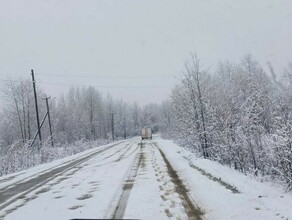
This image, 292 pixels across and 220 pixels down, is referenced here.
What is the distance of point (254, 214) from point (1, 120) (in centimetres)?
7987

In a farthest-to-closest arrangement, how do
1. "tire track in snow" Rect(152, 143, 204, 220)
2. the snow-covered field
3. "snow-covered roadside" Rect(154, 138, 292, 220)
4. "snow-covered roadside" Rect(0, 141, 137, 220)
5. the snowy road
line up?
"snow-covered roadside" Rect(0, 141, 137, 220), the snowy road, the snow-covered field, "tire track in snow" Rect(152, 143, 204, 220), "snow-covered roadside" Rect(154, 138, 292, 220)

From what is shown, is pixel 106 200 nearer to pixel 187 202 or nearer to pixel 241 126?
pixel 187 202

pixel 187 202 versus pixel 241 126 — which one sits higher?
pixel 241 126

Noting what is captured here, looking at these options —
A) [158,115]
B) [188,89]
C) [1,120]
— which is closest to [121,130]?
[158,115]

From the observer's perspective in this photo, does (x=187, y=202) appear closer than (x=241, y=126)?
Yes

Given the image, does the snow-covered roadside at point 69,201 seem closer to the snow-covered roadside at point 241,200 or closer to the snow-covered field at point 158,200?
the snow-covered field at point 158,200

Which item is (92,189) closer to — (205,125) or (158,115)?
(205,125)

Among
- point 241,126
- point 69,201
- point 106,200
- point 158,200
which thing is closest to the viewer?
point 158,200

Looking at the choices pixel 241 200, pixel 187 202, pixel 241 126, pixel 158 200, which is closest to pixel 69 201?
pixel 158 200

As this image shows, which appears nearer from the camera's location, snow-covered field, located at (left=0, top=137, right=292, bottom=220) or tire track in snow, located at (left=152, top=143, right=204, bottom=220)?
tire track in snow, located at (left=152, top=143, right=204, bottom=220)

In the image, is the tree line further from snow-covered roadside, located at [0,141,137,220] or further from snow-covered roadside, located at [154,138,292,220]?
snow-covered roadside, located at [0,141,137,220]

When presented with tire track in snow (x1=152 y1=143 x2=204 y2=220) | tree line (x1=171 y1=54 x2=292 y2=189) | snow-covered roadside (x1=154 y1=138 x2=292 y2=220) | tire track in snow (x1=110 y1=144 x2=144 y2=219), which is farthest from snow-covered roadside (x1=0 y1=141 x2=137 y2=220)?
tree line (x1=171 y1=54 x2=292 y2=189)

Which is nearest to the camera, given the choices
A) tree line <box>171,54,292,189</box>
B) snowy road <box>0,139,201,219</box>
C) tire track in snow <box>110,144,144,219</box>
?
tire track in snow <box>110,144,144,219</box>

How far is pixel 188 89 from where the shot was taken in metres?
22.6
